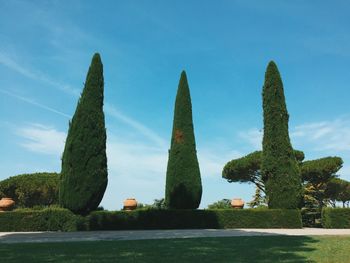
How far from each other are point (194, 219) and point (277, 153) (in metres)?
6.64

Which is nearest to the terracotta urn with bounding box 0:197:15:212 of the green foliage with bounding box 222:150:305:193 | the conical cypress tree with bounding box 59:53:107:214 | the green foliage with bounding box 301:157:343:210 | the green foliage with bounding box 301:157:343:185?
the conical cypress tree with bounding box 59:53:107:214

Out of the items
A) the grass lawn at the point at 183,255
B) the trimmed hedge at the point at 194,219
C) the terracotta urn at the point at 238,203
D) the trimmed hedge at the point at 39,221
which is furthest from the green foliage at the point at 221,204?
the grass lawn at the point at 183,255

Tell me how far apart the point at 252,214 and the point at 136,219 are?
251 inches

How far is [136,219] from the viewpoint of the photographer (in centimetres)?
2089

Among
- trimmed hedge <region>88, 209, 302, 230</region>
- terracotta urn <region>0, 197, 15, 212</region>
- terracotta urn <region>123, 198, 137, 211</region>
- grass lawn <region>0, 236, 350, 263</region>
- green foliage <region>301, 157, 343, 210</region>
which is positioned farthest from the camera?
green foliage <region>301, 157, 343, 210</region>

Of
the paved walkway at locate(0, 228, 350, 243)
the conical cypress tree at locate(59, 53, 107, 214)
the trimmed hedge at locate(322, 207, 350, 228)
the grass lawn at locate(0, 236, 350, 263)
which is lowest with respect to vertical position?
the grass lawn at locate(0, 236, 350, 263)

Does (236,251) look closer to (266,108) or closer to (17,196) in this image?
(266,108)

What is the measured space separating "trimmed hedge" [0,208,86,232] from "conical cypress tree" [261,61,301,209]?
11197 mm

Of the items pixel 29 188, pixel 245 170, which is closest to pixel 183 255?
pixel 245 170

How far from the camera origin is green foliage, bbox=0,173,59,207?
37.2 m

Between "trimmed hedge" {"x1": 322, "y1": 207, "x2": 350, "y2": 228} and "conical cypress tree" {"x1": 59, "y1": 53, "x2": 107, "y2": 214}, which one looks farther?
"trimmed hedge" {"x1": 322, "y1": 207, "x2": 350, "y2": 228}

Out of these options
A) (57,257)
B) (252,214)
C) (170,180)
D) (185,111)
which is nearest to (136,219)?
(170,180)

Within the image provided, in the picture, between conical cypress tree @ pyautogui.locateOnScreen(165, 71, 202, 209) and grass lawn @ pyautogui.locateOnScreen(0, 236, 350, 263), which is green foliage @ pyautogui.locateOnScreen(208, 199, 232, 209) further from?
grass lawn @ pyautogui.locateOnScreen(0, 236, 350, 263)

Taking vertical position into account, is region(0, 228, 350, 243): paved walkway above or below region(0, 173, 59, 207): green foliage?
below
